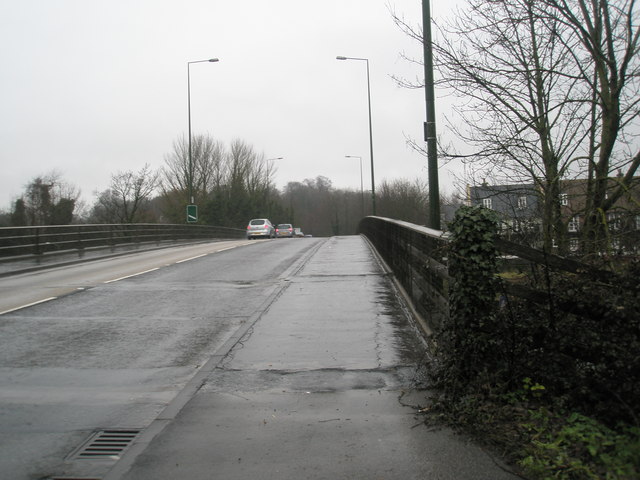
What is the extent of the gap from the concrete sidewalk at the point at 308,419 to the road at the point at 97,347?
38 centimetres

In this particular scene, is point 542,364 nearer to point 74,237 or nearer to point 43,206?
point 74,237

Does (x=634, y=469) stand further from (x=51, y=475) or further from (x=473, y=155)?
(x=473, y=155)

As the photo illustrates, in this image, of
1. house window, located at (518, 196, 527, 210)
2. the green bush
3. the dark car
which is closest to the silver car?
the dark car

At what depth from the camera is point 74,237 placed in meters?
20.7

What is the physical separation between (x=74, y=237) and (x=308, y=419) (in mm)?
18266

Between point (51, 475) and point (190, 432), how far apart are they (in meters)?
0.99

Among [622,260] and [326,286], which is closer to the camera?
[622,260]

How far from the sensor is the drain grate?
4055 millimetres

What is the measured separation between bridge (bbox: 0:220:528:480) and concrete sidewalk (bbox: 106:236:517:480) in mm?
15

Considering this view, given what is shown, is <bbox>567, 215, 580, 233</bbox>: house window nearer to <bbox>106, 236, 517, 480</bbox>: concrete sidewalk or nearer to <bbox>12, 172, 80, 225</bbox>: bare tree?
<bbox>106, 236, 517, 480</bbox>: concrete sidewalk

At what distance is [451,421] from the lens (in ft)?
14.3

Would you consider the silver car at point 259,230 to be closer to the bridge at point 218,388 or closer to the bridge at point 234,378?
the bridge at point 234,378

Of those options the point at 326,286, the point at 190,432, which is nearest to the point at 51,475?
the point at 190,432

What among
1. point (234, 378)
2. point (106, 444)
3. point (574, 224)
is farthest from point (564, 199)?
point (106, 444)
